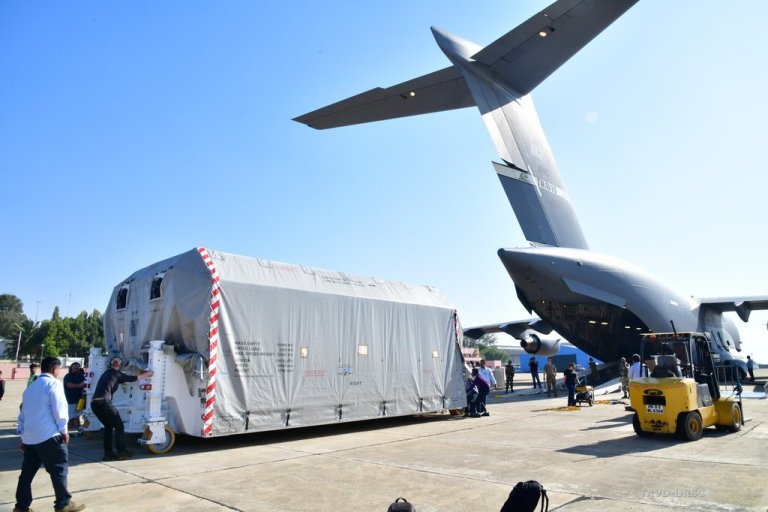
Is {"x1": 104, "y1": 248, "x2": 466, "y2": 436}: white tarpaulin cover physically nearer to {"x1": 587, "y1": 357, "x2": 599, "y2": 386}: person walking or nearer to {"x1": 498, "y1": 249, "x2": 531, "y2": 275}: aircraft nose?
{"x1": 498, "y1": 249, "x2": 531, "y2": 275}: aircraft nose

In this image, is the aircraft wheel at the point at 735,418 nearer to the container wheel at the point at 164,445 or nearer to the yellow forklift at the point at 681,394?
the yellow forklift at the point at 681,394

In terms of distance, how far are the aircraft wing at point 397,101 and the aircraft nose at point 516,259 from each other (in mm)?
6258

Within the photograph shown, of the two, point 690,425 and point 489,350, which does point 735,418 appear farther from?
point 489,350

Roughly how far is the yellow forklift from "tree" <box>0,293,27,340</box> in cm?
9632

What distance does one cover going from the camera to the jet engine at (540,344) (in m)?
26.5

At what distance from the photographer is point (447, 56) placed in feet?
59.2

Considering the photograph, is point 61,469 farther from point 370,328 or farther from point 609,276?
point 609,276

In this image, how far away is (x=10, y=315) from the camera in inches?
3740

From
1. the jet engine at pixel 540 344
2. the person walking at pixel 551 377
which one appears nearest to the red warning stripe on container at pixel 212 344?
the person walking at pixel 551 377

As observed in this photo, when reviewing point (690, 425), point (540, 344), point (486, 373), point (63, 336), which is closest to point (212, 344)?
point (690, 425)

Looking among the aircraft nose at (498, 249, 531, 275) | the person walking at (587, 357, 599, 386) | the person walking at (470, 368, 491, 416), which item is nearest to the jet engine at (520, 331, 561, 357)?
the person walking at (587, 357, 599, 386)

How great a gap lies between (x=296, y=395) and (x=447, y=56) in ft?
43.9

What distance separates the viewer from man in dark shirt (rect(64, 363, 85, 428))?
10.9m

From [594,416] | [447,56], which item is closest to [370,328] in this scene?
[594,416]
